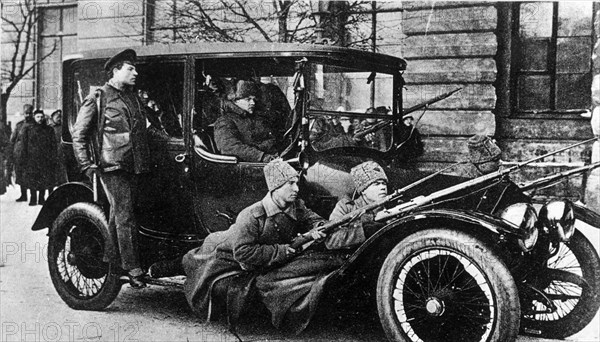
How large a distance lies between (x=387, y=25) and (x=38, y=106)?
15.7 ft

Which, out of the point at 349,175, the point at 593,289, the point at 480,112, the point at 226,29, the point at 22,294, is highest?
the point at 226,29

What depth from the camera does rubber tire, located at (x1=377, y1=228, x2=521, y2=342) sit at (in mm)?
2641

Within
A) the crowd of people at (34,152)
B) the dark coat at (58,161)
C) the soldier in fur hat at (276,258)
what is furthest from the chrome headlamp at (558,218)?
the crowd of people at (34,152)

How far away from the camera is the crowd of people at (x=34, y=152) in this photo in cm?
683

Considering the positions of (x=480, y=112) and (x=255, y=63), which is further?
(x=480, y=112)

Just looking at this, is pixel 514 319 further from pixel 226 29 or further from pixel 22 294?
pixel 226 29

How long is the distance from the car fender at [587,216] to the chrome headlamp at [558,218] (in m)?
0.19

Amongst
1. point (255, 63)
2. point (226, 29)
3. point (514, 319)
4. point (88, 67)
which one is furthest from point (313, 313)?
point (226, 29)

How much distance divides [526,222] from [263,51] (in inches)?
67.2

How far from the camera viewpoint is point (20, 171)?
714 cm

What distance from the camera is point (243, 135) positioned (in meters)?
3.67

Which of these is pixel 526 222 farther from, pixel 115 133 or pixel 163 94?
pixel 115 133

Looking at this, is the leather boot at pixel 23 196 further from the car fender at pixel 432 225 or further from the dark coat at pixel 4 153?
the car fender at pixel 432 225

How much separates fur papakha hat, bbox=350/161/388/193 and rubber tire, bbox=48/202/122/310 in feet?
5.48
